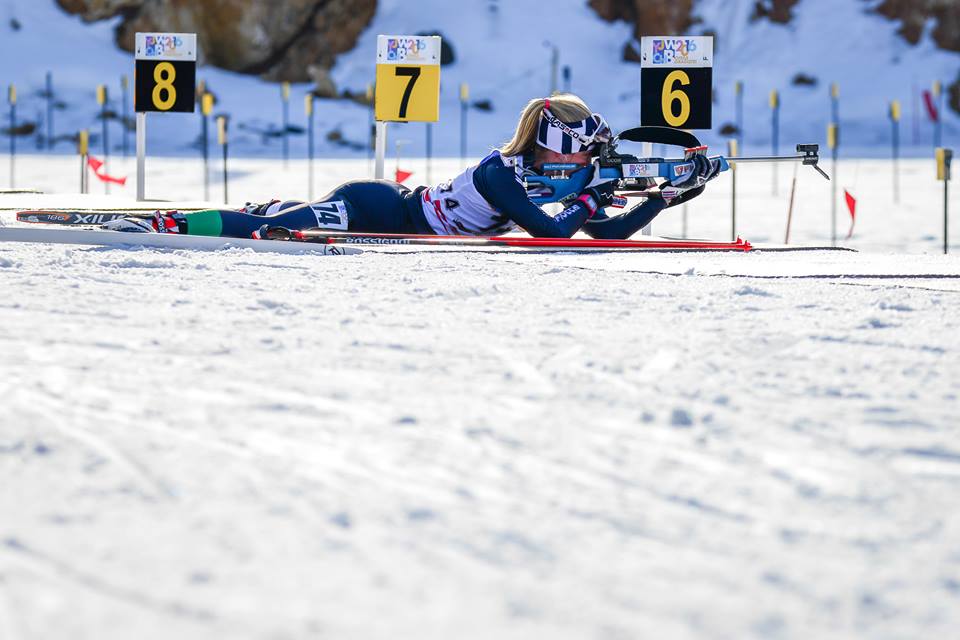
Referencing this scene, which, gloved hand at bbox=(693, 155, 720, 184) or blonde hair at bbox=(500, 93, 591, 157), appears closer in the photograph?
blonde hair at bbox=(500, 93, 591, 157)

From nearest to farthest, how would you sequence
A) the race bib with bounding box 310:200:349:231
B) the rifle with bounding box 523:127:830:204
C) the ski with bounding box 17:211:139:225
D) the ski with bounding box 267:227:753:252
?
the ski with bounding box 267:227:753:252, the rifle with bounding box 523:127:830:204, the race bib with bounding box 310:200:349:231, the ski with bounding box 17:211:139:225

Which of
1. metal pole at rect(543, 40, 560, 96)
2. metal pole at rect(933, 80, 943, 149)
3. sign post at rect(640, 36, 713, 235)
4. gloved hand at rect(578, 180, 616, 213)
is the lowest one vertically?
gloved hand at rect(578, 180, 616, 213)

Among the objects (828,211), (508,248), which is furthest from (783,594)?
(828,211)

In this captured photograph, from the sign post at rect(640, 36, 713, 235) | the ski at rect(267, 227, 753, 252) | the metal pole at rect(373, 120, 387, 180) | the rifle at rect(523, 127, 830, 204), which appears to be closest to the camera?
the ski at rect(267, 227, 753, 252)

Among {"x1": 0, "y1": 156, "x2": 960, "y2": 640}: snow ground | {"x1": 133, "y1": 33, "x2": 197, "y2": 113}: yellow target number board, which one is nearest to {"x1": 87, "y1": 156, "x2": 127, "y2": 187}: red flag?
{"x1": 133, "y1": 33, "x2": 197, "y2": 113}: yellow target number board

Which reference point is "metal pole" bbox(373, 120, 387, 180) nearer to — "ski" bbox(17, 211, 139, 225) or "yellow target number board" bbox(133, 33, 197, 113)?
"yellow target number board" bbox(133, 33, 197, 113)

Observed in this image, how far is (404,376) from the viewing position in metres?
2.31

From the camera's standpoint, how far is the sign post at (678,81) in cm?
688

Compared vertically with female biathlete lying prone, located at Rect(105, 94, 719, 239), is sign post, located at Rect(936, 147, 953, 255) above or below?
above

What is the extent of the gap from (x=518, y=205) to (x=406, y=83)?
2969 millimetres

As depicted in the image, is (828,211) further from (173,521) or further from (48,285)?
(173,521)

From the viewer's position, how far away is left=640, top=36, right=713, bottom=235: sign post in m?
6.88

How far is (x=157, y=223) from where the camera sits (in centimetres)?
504

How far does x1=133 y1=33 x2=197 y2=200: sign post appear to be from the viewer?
859 centimetres
